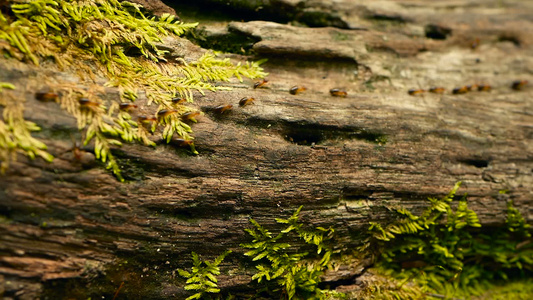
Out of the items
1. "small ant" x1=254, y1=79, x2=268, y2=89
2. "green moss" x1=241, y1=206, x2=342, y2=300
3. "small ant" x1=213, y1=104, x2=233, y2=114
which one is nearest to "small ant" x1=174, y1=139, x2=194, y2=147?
"small ant" x1=213, y1=104, x2=233, y2=114

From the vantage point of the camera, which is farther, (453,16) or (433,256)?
(453,16)

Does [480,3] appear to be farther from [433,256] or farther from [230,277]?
[230,277]

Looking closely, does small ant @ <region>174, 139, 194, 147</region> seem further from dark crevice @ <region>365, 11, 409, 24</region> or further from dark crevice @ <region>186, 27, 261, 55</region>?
dark crevice @ <region>365, 11, 409, 24</region>

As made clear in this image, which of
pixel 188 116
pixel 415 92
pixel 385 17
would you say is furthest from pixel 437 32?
pixel 188 116

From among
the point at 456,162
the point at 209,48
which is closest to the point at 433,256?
the point at 456,162

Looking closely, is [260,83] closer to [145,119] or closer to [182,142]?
[182,142]
